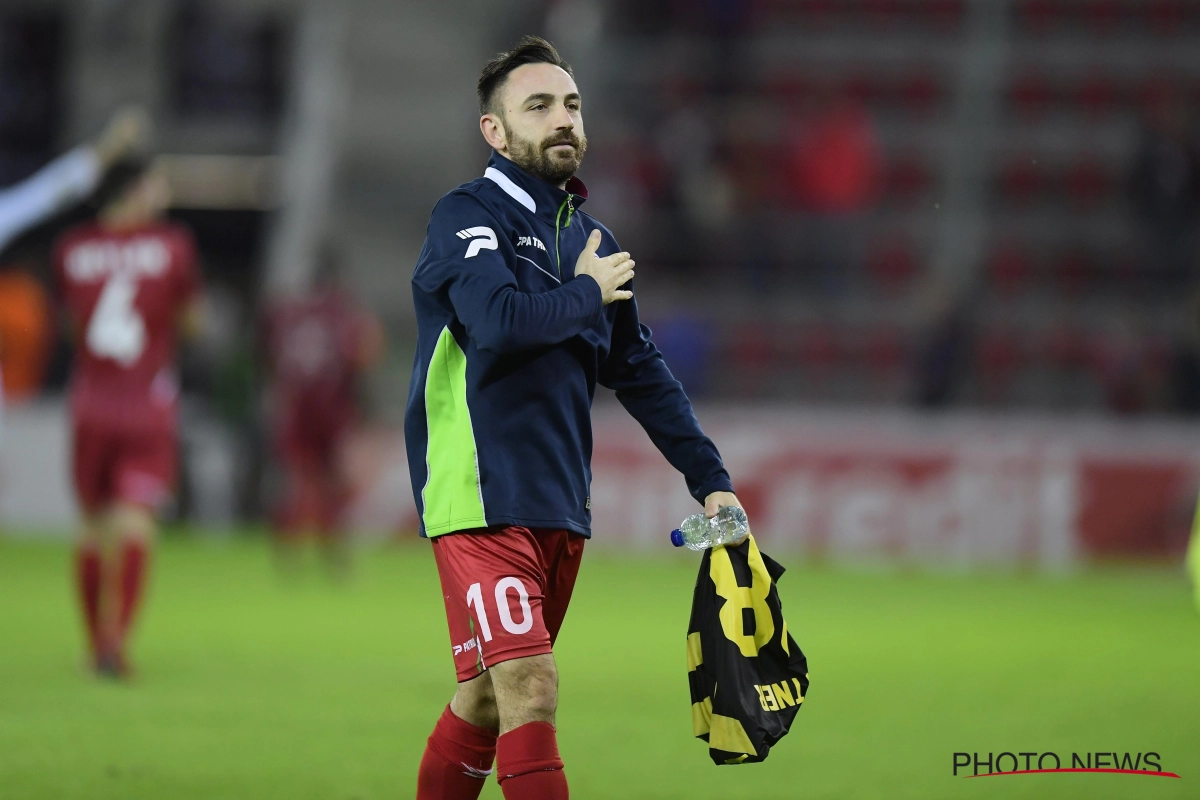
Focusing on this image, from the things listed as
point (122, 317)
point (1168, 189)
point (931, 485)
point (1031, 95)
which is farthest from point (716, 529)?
point (1031, 95)

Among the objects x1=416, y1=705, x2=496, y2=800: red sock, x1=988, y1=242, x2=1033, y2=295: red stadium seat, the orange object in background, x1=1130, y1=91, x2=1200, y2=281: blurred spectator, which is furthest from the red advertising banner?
x1=416, y1=705, x2=496, y2=800: red sock

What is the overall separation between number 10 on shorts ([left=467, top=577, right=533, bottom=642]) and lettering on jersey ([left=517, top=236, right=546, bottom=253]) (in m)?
0.87

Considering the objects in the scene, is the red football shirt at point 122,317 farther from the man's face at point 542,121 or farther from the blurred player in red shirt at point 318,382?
the blurred player in red shirt at point 318,382

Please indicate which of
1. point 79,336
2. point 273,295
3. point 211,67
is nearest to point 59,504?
point 273,295

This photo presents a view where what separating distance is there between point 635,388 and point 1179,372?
12.3 meters

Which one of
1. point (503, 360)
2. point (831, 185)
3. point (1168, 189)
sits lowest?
point (503, 360)

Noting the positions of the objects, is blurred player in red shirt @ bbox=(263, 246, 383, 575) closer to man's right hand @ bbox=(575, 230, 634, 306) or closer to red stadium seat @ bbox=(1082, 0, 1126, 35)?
man's right hand @ bbox=(575, 230, 634, 306)

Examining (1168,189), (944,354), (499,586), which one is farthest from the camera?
(1168,189)

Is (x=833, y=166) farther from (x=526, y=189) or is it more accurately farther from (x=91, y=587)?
(x=526, y=189)

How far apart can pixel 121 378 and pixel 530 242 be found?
461cm

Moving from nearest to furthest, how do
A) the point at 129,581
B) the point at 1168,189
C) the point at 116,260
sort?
the point at 129,581 → the point at 116,260 → the point at 1168,189

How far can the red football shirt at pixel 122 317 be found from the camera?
8.44 meters

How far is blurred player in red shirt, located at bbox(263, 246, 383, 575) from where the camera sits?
45.3ft

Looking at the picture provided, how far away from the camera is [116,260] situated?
27.9ft
